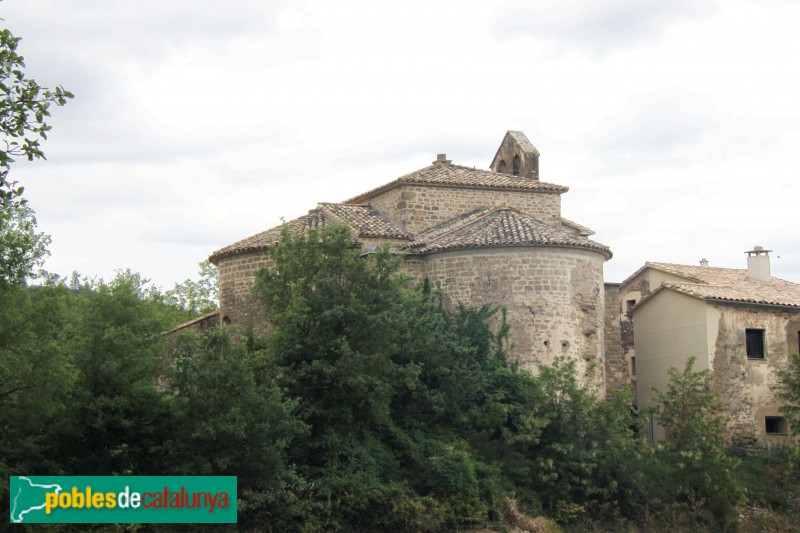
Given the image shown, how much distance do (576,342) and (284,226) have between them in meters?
8.22

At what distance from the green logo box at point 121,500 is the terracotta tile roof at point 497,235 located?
32.9ft

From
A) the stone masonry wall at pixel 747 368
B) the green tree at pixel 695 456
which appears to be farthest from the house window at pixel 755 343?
the green tree at pixel 695 456

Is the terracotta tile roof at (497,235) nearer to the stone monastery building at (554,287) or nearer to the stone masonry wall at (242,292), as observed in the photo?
the stone monastery building at (554,287)

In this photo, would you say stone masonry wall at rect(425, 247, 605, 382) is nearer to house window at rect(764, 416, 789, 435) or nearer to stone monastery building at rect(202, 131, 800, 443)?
stone monastery building at rect(202, 131, 800, 443)

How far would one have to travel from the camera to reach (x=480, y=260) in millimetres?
29156

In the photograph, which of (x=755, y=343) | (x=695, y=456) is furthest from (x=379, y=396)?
(x=755, y=343)

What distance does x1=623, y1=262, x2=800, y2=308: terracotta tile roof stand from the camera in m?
31.8

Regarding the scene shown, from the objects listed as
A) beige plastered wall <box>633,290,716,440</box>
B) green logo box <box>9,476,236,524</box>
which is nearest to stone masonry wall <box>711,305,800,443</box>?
beige plastered wall <box>633,290,716,440</box>

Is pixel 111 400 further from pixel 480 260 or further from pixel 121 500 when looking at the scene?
pixel 480 260

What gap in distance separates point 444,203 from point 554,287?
507 cm

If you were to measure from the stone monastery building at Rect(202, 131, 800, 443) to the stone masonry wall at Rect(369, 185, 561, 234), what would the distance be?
0.03m

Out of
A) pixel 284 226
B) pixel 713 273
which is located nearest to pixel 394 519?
pixel 284 226

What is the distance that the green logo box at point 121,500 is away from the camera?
20.4 metres

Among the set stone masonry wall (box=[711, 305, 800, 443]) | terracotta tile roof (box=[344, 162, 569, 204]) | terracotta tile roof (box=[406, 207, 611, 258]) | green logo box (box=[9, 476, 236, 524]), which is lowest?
green logo box (box=[9, 476, 236, 524])
